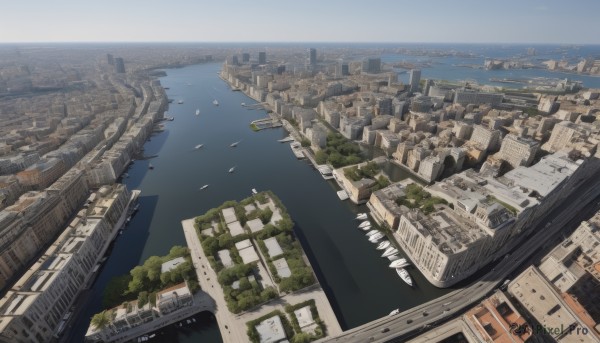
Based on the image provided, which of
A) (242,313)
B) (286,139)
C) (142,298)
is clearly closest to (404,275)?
(242,313)

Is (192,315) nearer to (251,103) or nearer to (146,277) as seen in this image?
(146,277)

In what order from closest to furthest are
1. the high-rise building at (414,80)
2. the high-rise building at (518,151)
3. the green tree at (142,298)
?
1. the green tree at (142,298)
2. the high-rise building at (518,151)
3. the high-rise building at (414,80)

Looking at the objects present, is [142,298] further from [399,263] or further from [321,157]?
[321,157]

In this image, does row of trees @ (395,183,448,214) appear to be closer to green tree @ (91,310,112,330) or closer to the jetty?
green tree @ (91,310,112,330)

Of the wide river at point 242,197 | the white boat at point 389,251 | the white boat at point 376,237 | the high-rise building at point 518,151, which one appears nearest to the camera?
the wide river at point 242,197

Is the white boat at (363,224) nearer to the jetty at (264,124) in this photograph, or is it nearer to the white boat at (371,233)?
the white boat at (371,233)

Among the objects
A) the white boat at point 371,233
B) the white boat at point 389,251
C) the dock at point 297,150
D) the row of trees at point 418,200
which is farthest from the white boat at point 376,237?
the dock at point 297,150
